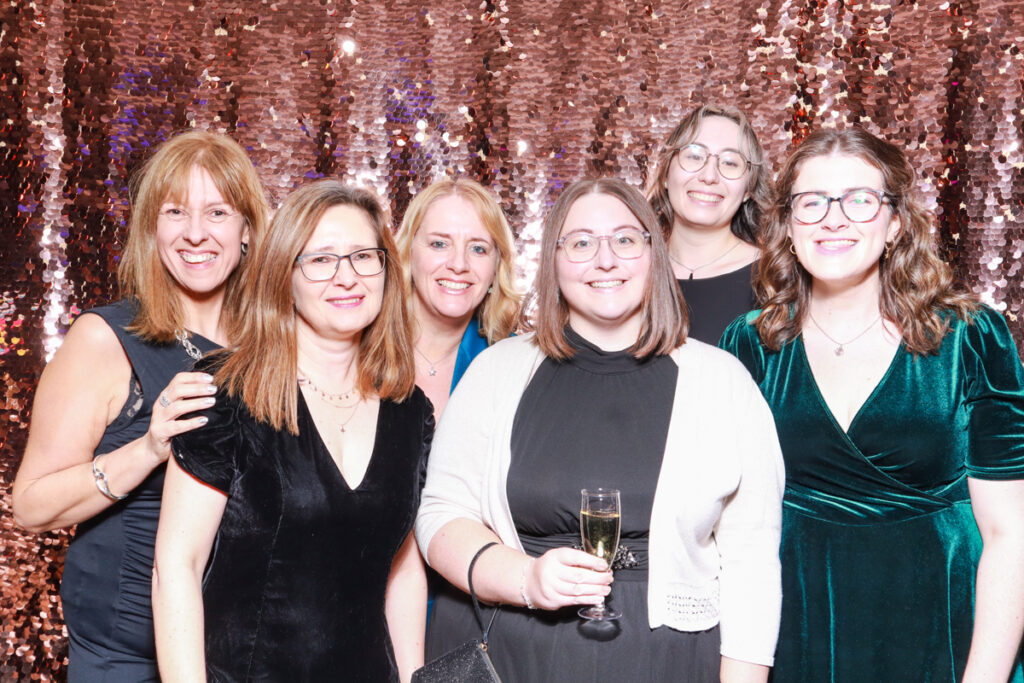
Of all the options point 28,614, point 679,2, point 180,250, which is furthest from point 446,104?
point 28,614

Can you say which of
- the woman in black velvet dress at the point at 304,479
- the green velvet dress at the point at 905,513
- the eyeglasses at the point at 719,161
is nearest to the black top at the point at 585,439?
the woman in black velvet dress at the point at 304,479

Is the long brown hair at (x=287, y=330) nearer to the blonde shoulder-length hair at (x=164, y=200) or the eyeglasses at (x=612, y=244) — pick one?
the blonde shoulder-length hair at (x=164, y=200)

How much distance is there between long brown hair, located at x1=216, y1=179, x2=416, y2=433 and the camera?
60.7 inches

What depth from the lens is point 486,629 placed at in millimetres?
1626

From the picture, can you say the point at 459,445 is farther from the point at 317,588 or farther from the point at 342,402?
the point at 317,588

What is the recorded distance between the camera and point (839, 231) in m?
1.70

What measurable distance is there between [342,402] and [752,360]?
855mm

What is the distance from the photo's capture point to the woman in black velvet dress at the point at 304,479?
4.81 feet

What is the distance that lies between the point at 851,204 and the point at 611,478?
730 millimetres

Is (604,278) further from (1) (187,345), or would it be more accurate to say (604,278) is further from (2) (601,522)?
(1) (187,345)

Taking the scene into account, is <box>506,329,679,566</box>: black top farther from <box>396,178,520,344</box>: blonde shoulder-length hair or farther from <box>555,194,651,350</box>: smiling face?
<box>396,178,520,344</box>: blonde shoulder-length hair

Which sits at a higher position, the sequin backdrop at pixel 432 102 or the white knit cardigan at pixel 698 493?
the sequin backdrop at pixel 432 102

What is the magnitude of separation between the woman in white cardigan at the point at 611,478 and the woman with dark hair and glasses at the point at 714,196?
684 mm

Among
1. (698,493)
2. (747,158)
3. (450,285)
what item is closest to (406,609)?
(698,493)
